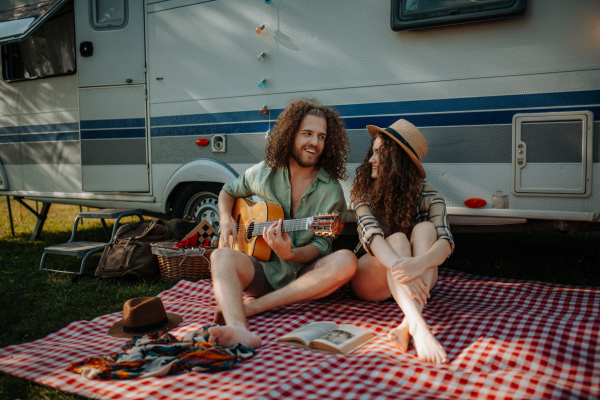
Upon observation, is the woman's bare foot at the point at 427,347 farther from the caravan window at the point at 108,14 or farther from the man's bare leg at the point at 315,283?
the caravan window at the point at 108,14

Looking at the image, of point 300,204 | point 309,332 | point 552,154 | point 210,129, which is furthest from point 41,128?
point 552,154

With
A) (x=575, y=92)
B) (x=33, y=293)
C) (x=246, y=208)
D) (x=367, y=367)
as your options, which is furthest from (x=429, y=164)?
(x=33, y=293)

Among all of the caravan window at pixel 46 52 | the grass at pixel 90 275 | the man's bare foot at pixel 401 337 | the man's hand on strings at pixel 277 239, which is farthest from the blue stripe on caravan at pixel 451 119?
the caravan window at pixel 46 52

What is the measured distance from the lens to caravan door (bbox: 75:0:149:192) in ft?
15.8

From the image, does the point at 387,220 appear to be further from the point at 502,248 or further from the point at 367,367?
the point at 502,248

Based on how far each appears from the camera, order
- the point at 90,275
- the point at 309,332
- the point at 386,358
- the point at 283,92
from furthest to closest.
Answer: the point at 90,275 → the point at 283,92 → the point at 309,332 → the point at 386,358

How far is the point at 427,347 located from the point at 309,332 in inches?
24.7

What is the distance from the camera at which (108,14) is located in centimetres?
491

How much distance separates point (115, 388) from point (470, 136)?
9.10ft

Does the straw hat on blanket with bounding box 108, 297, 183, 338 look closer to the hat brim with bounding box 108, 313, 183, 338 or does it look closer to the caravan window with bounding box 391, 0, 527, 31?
the hat brim with bounding box 108, 313, 183, 338

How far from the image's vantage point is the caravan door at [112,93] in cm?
482

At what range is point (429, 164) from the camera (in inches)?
144

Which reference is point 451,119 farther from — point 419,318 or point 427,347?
point 427,347

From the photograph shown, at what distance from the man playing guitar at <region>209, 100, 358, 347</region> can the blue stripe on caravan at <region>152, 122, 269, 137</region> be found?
0.79 m
